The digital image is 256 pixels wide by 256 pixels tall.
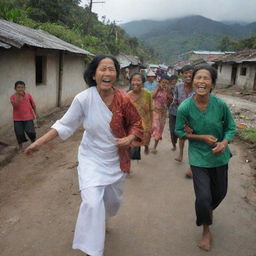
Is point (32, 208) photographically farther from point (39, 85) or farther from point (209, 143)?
point (39, 85)

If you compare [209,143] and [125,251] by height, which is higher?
[209,143]

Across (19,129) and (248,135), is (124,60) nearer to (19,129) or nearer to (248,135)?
(248,135)

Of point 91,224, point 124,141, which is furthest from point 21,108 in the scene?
point 91,224

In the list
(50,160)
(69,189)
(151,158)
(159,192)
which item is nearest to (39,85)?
(50,160)

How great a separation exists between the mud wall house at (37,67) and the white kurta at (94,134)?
3.78 metres

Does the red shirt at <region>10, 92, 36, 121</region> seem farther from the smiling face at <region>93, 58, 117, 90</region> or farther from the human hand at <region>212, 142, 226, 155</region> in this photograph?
the human hand at <region>212, 142, 226, 155</region>

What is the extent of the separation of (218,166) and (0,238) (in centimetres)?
236

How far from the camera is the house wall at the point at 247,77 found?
869 inches

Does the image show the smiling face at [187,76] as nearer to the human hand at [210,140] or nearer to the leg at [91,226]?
the human hand at [210,140]

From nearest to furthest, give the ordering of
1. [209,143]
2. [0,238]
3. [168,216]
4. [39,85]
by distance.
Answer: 1. [209,143]
2. [0,238]
3. [168,216]
4. [39,85]

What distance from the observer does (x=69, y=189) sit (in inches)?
168

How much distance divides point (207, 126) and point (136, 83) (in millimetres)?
2211

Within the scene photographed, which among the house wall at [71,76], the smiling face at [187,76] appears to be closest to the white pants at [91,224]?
the smiling face at [187,76]

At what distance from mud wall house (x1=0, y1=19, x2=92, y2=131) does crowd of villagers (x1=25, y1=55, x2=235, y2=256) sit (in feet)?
12.5
